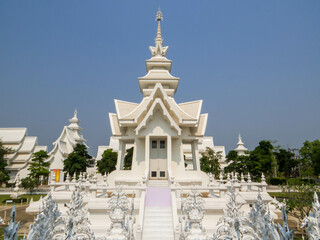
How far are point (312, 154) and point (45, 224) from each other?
48247 millimetres

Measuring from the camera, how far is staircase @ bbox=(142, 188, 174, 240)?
32.6 feet

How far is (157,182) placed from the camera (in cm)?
1583

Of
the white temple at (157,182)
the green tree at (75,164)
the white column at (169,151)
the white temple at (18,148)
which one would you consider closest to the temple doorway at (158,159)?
the white temple at (157,182)

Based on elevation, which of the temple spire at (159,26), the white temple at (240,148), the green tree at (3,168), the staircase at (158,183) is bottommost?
the staircase at (158,183)

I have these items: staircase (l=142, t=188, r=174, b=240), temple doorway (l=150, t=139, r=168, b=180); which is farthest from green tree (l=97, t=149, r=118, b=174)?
staircase (l=142, t=188, r=174, b=240)

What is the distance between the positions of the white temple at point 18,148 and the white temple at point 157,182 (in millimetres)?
36856

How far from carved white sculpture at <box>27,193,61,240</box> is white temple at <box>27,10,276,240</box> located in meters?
0.62

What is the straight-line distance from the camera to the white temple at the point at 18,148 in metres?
48.0

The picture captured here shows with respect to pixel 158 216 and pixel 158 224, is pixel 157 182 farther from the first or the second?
pixel 158 224

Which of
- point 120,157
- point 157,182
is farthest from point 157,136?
point 120,157

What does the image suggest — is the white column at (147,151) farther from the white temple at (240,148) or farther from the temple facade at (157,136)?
the white temple at (240,148)

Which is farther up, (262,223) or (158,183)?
(158,183)

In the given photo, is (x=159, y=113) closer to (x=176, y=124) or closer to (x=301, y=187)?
(x=176, y=124)

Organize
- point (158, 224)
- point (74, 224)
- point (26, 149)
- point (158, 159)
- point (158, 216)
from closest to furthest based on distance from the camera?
point (74, 224) → point (158, 224) → point (158, 216) → point (158, 159) → point (26, 149)
